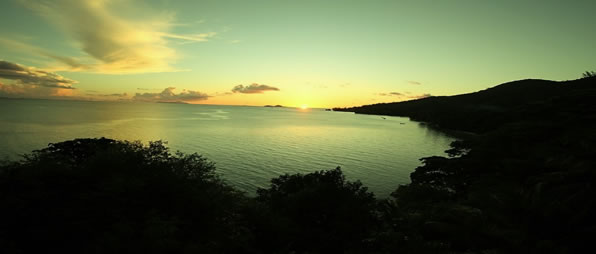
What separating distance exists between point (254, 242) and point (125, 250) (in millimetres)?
7100

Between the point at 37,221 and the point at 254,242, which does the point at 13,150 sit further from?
the point at 254,242

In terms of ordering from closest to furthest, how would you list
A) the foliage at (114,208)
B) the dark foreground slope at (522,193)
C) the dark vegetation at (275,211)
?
the foliage at (114,208)
the dark vegetation at (275,211)
the dark foreground slope at (522,193)

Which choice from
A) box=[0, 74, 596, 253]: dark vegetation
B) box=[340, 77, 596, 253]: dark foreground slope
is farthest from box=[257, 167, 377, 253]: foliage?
box=[340, 77, 596, 253]: dark foreground slope

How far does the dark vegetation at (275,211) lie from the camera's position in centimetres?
1204

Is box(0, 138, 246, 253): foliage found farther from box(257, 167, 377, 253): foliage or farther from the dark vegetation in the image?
box(257, 167, 377, 253): foliage

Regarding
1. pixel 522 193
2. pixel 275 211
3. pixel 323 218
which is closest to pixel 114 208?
pixel 275 211

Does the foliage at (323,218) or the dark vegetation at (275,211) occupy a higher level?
the dark vegetation at (275,211)

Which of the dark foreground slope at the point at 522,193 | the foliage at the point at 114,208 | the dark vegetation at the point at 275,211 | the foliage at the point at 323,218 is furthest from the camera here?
the foliage at the point at 323,218

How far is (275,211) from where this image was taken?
68.4 feet

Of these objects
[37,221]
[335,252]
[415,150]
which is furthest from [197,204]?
[415,150]

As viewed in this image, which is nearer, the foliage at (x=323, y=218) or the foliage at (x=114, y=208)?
the foliage at (x=114, y=208)

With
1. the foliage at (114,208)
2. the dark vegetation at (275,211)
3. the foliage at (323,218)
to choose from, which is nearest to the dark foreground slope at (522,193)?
the dark vegetation at (275,211)

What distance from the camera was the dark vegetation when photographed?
12.0m

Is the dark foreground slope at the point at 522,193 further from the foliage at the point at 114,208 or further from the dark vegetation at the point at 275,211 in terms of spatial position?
the foliage at the point at 114,208
